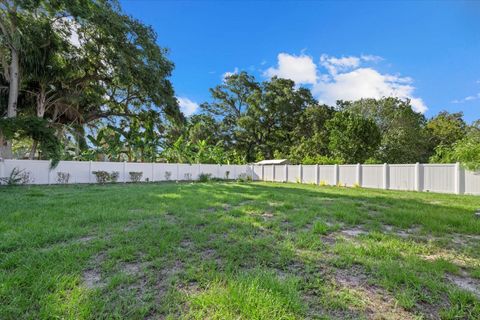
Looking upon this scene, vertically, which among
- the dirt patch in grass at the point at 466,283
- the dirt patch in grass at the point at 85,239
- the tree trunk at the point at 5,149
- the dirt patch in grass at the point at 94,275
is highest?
the tree trunk at the point at 5,149

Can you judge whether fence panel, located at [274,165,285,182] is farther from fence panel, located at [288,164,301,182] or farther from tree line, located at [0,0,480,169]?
tree line, located at [0,0,480,169]

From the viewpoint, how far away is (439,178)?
10.5 metres

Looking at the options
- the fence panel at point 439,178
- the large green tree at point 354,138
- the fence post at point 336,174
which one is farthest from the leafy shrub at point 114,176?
the fence panel at point 439,178

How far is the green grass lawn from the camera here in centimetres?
181

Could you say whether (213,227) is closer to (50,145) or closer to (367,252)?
(367,252)

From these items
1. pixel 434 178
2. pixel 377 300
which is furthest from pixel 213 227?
pixel 434 178

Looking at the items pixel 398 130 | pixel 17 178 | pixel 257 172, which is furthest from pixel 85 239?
pixel 398 130

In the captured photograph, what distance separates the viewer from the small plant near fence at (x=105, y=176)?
1416cm

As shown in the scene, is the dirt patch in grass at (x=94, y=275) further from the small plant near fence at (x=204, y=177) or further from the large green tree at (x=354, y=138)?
the large green tree at (x=354, y=138)

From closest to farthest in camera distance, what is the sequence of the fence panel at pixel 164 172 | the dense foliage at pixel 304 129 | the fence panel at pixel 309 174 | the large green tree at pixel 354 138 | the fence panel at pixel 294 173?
the fence panel at pixel 309 174 < the fence panel at pixel 164 172 < the fence panel at pixel 294 173 < the large green tree at pixel 354 138 < the dense foliage at pixel 304 129

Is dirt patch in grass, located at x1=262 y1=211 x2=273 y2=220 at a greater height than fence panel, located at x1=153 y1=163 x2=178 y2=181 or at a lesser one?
lesser

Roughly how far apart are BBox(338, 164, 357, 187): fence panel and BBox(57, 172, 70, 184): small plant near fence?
15172 mm

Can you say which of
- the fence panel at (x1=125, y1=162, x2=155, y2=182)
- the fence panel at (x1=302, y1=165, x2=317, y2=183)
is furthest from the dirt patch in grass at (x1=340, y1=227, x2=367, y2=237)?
the fence panel at (x1=125, y1=162, x2=155, y2=182)

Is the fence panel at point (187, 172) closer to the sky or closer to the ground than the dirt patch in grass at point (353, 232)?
closer to the sky
